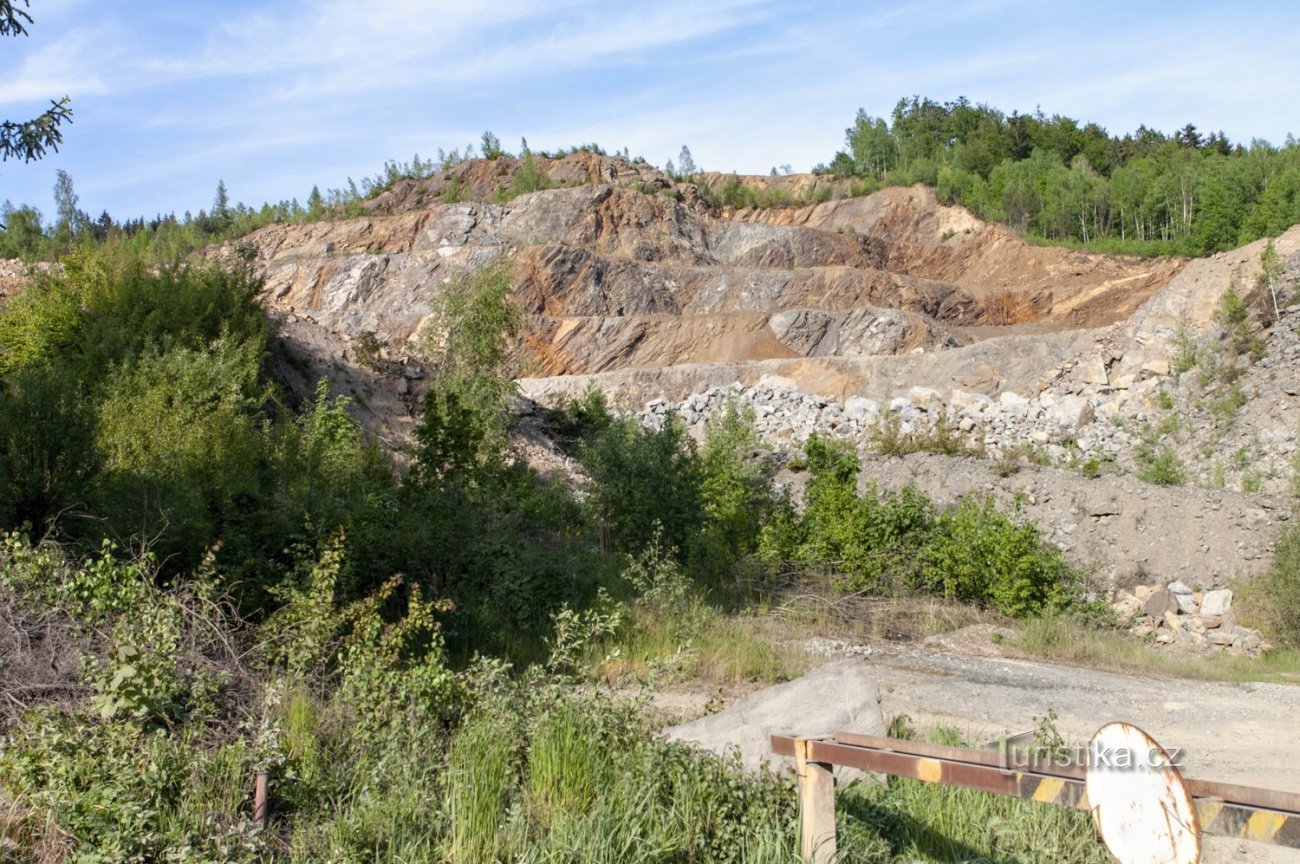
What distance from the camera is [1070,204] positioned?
234 feet

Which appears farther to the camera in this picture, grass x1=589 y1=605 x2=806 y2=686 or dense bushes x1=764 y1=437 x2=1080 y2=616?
dense bushes x1=764 y1=437 x2=1080 y2=616

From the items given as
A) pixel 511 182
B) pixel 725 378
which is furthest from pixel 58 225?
pixel 725 378

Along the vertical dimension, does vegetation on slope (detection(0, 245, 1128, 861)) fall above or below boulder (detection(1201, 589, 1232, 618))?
above

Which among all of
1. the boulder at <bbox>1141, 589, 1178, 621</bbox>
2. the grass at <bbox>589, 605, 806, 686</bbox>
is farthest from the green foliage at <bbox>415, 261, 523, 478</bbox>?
the boulder at <bbox>1141, 589, 1178, 621</bbox>

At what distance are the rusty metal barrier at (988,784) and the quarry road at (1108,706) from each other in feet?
9.39

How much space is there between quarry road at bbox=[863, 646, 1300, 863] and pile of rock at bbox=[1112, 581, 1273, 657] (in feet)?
11.0

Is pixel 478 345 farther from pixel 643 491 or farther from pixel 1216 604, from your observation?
pixel 1216 604

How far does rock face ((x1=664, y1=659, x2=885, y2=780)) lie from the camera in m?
5.75

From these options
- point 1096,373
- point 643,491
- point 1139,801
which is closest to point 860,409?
point 1096,373

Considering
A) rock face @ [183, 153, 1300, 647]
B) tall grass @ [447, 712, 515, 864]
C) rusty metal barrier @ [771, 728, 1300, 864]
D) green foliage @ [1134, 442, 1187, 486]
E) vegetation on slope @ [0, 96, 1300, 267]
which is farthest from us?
vegetation on slope @ [0, 96, 1300, 267]

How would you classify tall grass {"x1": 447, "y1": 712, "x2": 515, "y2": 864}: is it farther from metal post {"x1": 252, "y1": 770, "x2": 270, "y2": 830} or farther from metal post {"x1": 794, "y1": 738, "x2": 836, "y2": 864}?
metal post {"x1": 794, "y1": 738, "x2": 836, "y2": 864}

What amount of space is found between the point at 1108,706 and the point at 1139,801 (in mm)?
6777

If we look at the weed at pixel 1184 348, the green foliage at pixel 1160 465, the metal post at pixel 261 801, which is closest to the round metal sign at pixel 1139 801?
the metal post at pixel 261 801

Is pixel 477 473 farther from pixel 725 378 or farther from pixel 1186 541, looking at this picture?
pixel 725 378
